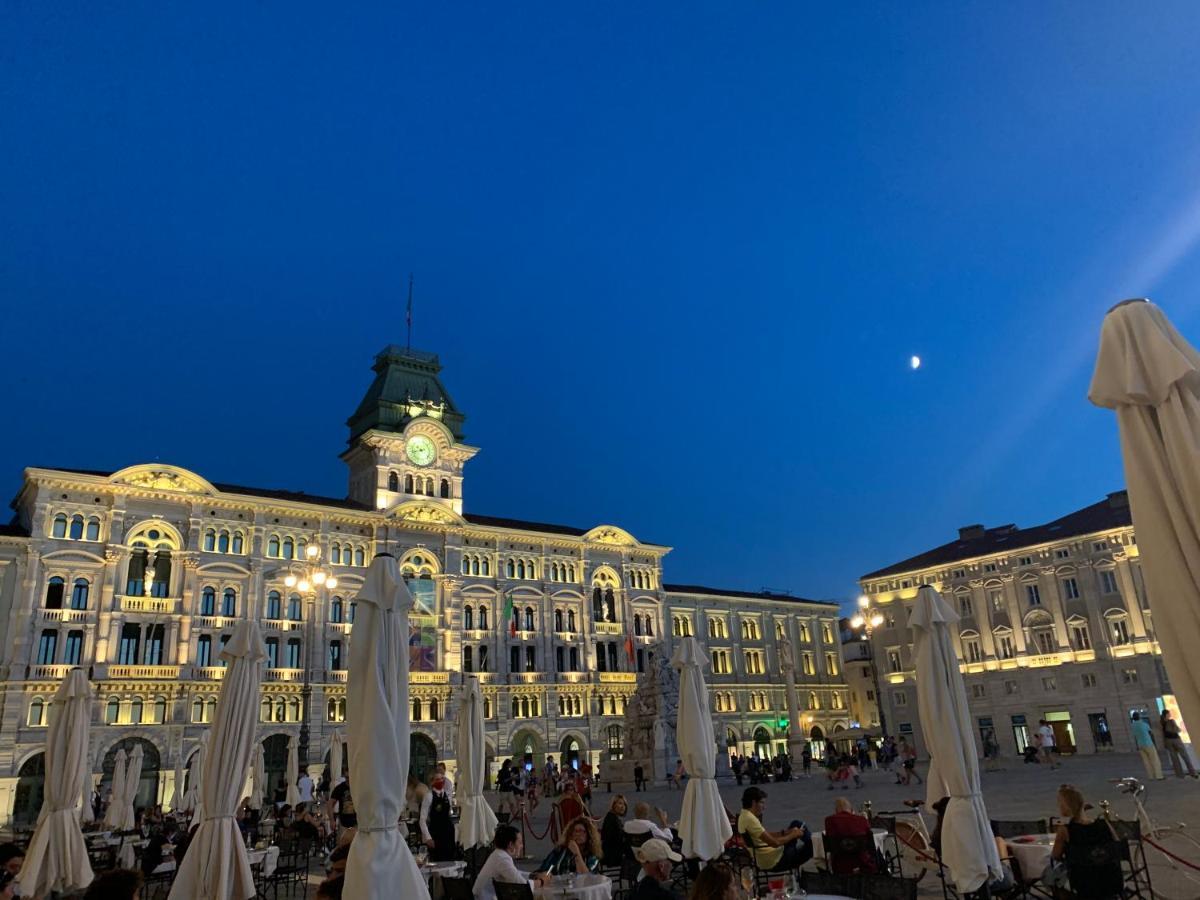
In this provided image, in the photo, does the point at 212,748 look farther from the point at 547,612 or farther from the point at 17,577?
the point at 547,612

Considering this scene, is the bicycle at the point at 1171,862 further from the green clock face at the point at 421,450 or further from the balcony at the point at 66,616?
the green clock face at the point at 421,450

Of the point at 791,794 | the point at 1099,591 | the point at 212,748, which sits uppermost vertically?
the point at 1099,591

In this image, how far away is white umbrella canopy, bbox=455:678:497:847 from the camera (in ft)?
48.4

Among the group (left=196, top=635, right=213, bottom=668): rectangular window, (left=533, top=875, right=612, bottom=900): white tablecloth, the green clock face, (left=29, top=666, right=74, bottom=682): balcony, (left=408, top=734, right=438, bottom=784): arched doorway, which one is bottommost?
(left=533, top=875, right=612, bottom=900): white tablecloth

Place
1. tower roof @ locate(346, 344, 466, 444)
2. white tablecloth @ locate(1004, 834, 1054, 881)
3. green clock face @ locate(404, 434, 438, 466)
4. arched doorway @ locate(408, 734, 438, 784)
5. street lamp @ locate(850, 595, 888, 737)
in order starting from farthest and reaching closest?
tower roof @ locate(346, 344, 466, 444) < green clock face @ locate(404, 434, 438, 466) < arched doorway @ locate(408, 734, 438, 784) < street lamp @ locate(850, 595, 888, 737) < white tablecloth @ locate(1004, 834, 1054, 881)

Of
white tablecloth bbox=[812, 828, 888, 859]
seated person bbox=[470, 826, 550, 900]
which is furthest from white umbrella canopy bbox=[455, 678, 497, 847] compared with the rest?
white tablecloth bbox=[812, 828, 888, 859]

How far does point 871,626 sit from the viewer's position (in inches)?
1727

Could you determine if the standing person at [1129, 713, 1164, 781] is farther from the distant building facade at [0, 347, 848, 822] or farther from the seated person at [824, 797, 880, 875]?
the distant building facade at [0, 347, 848, 822]

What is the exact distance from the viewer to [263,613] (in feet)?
142

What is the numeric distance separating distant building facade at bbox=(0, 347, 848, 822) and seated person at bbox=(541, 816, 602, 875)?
88.6ft

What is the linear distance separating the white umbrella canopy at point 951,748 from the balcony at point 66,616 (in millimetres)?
39620

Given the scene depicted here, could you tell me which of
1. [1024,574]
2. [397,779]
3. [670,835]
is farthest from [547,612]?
[397,779]

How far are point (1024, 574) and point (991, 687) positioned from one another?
24.5ft

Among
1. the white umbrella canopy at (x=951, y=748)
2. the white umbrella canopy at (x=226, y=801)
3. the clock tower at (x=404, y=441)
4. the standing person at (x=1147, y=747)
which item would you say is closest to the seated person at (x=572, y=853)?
the white umbrella canopy at (x=226, y=801)
